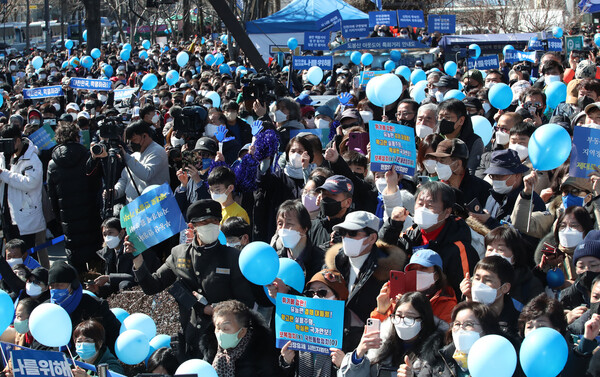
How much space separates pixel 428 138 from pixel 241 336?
2334mm

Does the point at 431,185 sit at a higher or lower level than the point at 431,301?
higher

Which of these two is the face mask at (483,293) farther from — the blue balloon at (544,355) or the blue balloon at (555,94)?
the blue balloon at (555,94)

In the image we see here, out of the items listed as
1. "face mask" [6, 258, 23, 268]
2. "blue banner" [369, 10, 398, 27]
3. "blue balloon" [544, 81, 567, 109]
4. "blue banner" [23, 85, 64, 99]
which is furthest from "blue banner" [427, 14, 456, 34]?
"face mask" [6, 258, 23, 268]

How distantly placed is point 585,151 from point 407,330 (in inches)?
81.8

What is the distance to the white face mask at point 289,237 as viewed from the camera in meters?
5.20

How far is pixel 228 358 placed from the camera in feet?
14.8

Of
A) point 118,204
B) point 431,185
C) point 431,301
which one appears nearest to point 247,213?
point 118,204

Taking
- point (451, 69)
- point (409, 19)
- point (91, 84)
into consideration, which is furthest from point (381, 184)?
point (409, 19)

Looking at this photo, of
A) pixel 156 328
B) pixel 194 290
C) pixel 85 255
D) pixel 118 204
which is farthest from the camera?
pixel 85 255

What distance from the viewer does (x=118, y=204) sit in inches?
294

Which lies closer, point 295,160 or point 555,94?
point 295,160

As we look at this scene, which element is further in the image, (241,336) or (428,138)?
(428,138)

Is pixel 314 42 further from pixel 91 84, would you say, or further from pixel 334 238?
pixel 334 238

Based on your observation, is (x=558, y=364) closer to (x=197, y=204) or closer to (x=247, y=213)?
(x=197, y=204)
